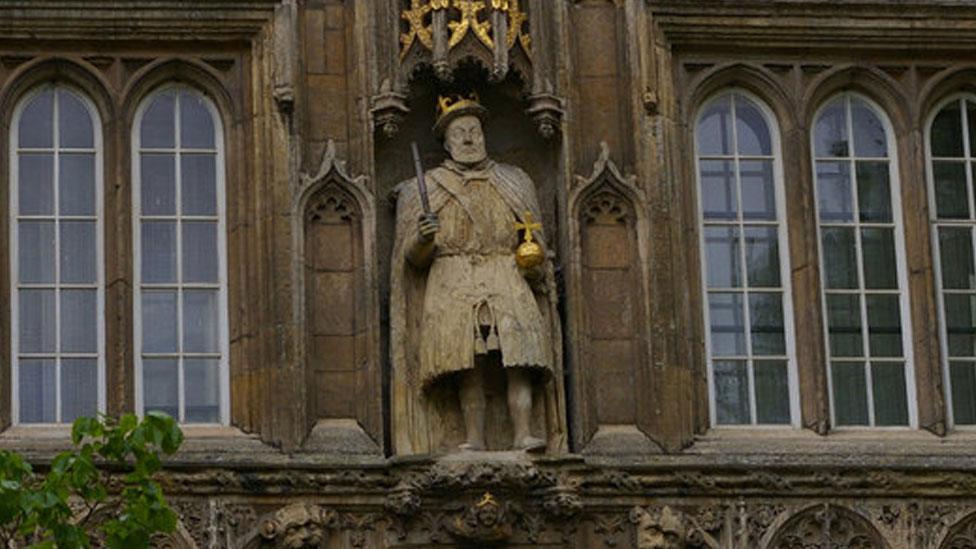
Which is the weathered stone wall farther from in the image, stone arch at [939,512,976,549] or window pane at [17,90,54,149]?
window pane at [17,90,54,149]

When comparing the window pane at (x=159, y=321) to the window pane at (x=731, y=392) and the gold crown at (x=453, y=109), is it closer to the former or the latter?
the gold crown at (x=453, y=109)

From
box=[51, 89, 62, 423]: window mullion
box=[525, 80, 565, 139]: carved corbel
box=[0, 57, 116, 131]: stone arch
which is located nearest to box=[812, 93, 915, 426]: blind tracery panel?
box=[525, 80, 565, 139]: carved corbel

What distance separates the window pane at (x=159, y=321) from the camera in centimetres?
2905

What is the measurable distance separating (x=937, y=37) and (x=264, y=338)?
5886mm

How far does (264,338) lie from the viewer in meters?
28.8

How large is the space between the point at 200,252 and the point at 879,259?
5.29m

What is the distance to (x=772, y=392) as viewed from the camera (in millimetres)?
29516

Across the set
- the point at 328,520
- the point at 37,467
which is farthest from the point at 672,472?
the point at 37,467

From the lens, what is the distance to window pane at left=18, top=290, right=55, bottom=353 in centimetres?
2897

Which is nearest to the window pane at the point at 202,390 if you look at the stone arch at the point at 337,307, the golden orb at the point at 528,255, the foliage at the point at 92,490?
the stone arch at the point at 337,307

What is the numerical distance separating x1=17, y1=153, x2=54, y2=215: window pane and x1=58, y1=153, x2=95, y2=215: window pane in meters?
0.08

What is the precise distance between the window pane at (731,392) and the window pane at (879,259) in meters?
1.27

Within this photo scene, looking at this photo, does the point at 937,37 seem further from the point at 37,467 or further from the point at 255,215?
the point at 37,467

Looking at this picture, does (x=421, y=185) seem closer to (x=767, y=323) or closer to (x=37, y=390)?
(x=767, y=323)
